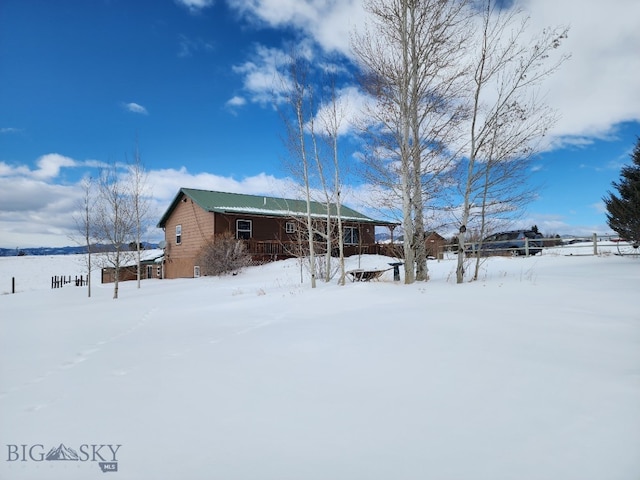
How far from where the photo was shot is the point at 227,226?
22.3 metres

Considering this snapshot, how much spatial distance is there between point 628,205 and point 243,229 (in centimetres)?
1941

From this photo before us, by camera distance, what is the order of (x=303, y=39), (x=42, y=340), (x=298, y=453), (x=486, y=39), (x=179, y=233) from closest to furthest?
(x=298, y=453) → (x=42, y=340) → (x=486, y=39) → (x=303, y=39) → (x=179, y=233)

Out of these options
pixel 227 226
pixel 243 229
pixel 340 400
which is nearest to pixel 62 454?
pixel 340 400

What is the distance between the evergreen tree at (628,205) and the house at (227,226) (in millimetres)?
11512

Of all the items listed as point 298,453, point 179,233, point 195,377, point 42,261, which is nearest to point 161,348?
point 195,377

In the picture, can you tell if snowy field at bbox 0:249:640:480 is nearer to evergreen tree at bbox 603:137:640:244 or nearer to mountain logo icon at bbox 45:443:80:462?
mountain logo icon at bbox 45:443:80:462

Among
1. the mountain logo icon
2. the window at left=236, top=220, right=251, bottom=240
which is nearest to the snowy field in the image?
the mountain logo icon

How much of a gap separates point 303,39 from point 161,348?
10592 millimetres

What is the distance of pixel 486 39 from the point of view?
385 inches

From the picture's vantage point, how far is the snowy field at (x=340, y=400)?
2.05m

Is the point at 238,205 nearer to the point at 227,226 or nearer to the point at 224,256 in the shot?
the point at 227,226

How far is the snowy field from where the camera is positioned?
6.72ft

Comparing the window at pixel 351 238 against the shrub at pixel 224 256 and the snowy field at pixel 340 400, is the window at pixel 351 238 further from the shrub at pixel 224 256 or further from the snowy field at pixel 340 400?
the snowy field at pixel 340 400

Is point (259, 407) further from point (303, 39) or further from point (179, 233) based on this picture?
point (179, 233)
